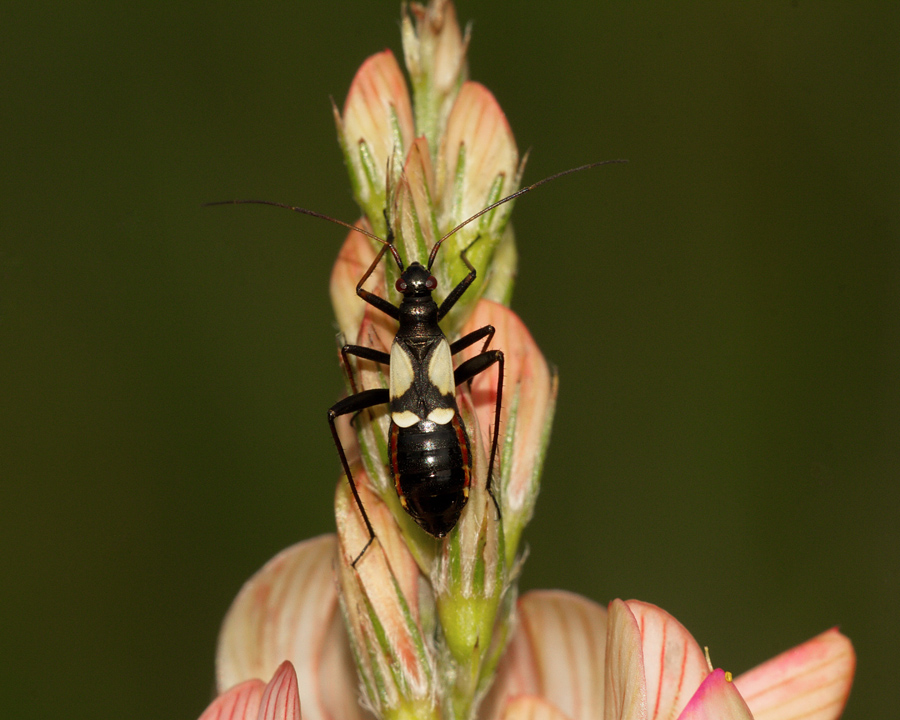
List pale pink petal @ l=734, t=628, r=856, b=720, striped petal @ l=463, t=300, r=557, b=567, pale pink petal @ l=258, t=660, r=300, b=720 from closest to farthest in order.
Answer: pale pink petal @ l=258, t=660, r=300, b=720 → pale pink petal @ l=734, t=628, r=856, b=720 → striped petal @ l=463, t=300, r=557, b=567

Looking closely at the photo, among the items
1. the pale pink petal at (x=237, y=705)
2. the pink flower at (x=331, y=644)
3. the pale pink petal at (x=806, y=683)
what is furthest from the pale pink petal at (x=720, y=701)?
the pale pink petal at (x=237, y=705)

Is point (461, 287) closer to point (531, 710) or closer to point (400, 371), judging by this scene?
point (400, 371)

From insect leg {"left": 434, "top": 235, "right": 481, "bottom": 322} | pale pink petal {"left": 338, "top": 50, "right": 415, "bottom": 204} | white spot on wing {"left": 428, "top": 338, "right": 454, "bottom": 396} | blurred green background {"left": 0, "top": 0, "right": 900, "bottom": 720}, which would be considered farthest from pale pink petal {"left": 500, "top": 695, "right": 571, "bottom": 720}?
blurred green background {"left": 0, "top": 0, "right": 900, "bottom": 720}

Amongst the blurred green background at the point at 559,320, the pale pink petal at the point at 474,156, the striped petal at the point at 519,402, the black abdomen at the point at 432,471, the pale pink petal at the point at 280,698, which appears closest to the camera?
the pale pink petal at the point at 280,698

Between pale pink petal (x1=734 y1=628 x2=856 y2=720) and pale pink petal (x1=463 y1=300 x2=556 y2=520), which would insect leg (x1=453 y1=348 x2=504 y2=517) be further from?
pale pink petal (x1=734 y1=628 x2=856 y2=720)

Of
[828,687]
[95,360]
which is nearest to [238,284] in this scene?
[95,360]

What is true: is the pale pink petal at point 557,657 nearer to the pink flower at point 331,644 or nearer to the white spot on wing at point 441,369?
the pink flower at point 331,644

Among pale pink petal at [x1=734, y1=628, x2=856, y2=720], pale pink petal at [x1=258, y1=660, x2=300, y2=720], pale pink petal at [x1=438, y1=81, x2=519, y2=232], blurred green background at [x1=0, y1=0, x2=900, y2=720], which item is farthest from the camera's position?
blurred green background at [x1=0, y1=0, x2=900, y2=720]
